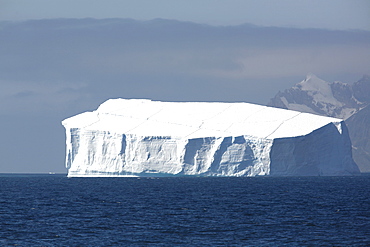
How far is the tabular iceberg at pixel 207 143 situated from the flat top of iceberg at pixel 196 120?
93 millimetres

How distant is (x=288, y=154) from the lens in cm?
6238

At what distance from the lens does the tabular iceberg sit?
61688 mm

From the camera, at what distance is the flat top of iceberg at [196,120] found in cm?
6334

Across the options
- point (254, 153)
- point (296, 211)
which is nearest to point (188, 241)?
point (296, 211)

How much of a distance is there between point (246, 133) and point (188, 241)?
1600 inches

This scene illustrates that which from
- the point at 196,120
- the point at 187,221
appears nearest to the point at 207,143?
the point at 196,120

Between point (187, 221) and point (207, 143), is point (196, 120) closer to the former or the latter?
point (207, 143)

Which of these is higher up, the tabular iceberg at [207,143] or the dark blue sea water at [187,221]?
the tabular iceberg at [207,143]

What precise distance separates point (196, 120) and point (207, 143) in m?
5.67

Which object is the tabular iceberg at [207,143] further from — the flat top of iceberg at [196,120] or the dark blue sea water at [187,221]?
the dark blue sea water at [187,221]

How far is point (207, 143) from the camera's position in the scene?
61.9 metres

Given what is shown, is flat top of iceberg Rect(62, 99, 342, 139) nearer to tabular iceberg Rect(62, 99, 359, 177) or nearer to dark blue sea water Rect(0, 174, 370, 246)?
tabular iceberg Rect(62, 99, 359, 177)

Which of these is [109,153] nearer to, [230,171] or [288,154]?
[230,171]

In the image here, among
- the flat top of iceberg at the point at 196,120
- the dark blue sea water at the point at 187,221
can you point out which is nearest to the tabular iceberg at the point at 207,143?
the flat top of iceberg at the point at 196,120
